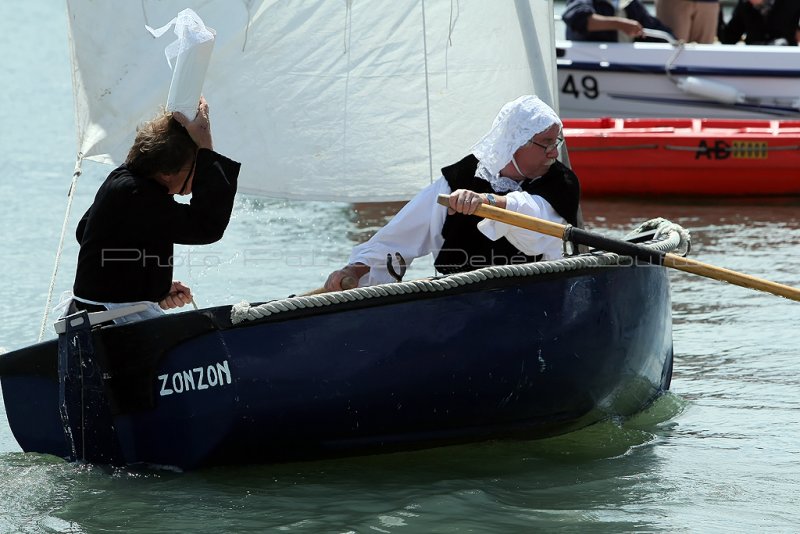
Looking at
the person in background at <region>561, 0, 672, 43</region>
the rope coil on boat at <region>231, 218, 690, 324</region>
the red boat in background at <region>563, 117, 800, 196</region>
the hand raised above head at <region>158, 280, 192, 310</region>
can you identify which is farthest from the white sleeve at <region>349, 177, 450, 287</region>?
the person in background at <region>561, 0, 672, 43</region>

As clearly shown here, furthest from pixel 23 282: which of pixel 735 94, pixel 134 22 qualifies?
pixel 735 94

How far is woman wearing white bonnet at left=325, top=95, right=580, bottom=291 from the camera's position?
15.1 ft

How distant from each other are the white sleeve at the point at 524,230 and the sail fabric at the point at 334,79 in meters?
1.06

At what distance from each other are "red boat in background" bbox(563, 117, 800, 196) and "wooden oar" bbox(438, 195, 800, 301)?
551cm

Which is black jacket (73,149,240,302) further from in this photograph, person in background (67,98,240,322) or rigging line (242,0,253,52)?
rigging line (242,0,253,52)

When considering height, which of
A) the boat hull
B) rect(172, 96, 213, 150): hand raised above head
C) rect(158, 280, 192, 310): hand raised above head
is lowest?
the boat hull

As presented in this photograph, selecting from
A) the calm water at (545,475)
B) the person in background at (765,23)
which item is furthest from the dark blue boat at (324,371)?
the person in background at (765,23)

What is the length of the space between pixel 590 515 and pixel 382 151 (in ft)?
6.78

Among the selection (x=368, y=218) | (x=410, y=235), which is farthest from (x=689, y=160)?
(x=410, y=235)

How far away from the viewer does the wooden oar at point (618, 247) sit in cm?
434

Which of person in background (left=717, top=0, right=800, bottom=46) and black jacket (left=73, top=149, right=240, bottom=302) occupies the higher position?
person in background (left=717, top=0, right=800, bottom=46)

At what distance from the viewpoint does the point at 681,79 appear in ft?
37.3

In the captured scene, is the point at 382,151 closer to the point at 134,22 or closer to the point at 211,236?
the point at 134,22

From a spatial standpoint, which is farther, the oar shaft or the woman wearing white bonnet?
the woman wearing white bonnet
